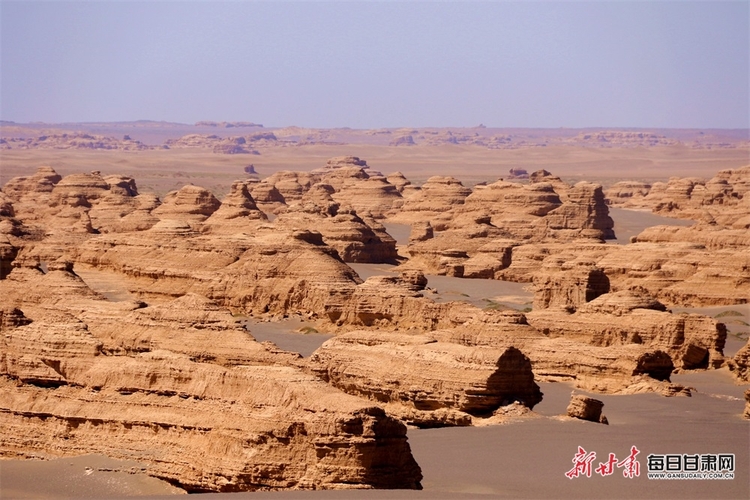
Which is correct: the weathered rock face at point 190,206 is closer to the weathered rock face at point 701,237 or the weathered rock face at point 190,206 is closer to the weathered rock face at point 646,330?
Answer: the weathered rock face at point 701,237

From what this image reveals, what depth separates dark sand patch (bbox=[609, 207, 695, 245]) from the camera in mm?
90375

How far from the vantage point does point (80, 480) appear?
23281mm

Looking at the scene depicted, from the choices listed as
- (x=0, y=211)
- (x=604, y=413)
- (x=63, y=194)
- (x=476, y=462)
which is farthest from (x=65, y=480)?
(x=63, y=194)

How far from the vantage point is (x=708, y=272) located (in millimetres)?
53844

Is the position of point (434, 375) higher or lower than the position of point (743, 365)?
higher

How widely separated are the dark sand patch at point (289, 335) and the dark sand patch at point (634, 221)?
39.7 meters

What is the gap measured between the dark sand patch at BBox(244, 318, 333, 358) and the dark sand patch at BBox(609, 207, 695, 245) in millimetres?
39720

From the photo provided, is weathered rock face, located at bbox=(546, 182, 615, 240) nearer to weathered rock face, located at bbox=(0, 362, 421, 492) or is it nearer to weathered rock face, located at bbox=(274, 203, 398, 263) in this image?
weathered rock face, located at bbox=(274, 203, 398, 263)

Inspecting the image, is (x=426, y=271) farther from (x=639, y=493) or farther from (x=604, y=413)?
(x=639, y=493)

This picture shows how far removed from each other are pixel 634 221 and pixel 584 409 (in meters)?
71.9

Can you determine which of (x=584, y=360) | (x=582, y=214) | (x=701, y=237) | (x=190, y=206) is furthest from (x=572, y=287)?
(x=582, y=214)

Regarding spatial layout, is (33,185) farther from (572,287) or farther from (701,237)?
(572,287)

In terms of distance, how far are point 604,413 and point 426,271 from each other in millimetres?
33649

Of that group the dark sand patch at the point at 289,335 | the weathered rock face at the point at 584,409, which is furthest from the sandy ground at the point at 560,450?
the dark sand patch at the point at 289,335
